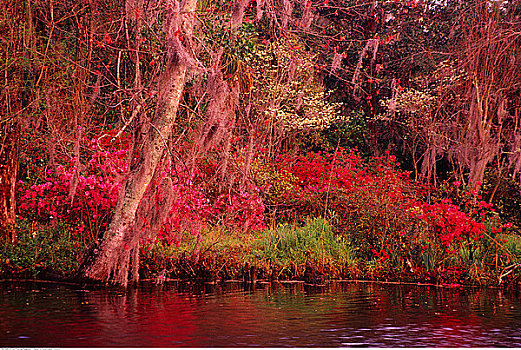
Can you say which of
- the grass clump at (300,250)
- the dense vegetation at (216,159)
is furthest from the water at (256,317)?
the grass clump at (300,250)

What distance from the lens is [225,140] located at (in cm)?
1302

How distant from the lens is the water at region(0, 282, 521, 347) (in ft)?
27.0

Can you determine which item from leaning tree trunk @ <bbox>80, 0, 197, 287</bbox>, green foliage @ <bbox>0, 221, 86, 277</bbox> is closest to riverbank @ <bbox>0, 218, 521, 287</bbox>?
green foliage @ <bbox>0, 221, 86, 277</bbox>

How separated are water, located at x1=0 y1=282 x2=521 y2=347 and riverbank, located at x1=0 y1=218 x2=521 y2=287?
0.80 meters

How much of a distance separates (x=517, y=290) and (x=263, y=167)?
9.50 m

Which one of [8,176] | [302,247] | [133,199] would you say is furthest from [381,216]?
[8,176]

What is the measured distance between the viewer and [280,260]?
15727 millimetres

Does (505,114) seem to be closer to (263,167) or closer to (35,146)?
(263,167)

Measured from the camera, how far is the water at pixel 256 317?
8.24m

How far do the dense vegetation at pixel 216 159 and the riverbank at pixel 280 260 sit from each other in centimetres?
4

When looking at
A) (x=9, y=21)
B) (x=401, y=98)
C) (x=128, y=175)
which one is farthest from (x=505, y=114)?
(x=9, y=21)

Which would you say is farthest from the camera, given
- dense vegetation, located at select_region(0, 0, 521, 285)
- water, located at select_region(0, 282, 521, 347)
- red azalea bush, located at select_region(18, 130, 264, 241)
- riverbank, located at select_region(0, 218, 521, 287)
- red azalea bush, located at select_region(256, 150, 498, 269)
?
red azalea bush, located at select_region(256, 150, 498, 269)

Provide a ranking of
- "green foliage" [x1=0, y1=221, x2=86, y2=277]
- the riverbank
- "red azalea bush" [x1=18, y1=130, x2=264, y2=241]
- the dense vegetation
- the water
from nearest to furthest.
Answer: the water, the dense vegetation, "green foliage" [x1=0, y1=221, x2=86, y2=277], the riverbank, "red azalea bush" [x1=18, y1=130, x2=264, y2=241]

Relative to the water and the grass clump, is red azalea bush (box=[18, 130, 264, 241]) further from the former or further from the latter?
→ the water
